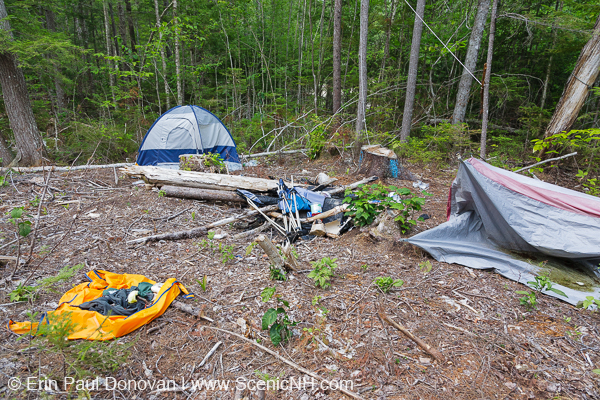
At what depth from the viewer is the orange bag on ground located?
217 cm

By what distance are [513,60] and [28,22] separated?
15.0 meters

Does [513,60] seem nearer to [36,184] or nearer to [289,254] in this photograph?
[289,254]

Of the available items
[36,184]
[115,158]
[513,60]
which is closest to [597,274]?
[36,184]

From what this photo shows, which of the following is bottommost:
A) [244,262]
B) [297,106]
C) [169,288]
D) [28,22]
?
[244,262]

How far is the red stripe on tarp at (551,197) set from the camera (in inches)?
112

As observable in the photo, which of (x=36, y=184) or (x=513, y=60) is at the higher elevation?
(x=513, y=60)

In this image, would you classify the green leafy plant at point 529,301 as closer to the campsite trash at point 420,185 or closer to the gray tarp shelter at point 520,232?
the gray tarp shelter at point 520,232

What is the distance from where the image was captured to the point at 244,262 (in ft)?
11.9

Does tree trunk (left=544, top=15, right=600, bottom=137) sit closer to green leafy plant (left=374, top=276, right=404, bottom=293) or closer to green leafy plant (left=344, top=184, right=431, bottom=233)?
green leafy plant (left=344, top=184, right=431, bottom=233)

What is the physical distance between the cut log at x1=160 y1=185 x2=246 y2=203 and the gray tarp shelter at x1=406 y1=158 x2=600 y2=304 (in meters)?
3.26

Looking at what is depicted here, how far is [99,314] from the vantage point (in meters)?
2.34

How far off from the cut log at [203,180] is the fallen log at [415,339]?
3347 millimetres

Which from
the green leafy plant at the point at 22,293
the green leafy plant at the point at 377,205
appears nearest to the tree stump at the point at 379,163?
the green leafy plant at the point at 377,205

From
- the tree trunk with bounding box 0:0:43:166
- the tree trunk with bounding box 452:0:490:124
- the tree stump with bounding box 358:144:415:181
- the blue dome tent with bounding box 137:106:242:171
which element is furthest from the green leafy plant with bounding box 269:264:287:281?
the tree trunk with bounding box 0:0:43:166
